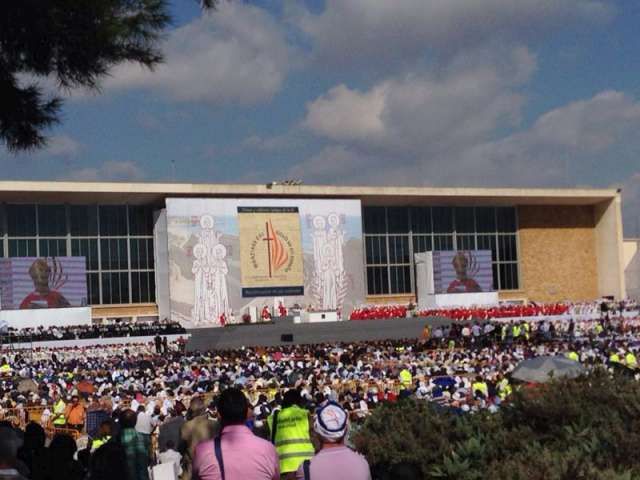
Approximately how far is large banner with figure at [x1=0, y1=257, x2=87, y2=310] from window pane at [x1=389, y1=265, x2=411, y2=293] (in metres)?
18.0

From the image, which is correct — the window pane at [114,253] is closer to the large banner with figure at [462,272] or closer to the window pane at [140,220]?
the window pane at [140,220]

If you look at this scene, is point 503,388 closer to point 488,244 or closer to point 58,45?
point 58,45

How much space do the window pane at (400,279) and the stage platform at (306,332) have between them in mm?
10935

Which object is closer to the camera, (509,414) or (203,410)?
(509,414)

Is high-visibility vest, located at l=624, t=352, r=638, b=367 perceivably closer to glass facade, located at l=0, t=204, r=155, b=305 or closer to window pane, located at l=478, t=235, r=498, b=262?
glass facade, located at l=0, t=204, r=155, b=305

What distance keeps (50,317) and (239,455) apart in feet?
136

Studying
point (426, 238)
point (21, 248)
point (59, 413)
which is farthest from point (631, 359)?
point (426, 238)

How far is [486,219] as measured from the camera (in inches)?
2259

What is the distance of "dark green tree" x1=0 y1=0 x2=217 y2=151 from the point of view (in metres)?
7.29

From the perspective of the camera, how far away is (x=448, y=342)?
106ft

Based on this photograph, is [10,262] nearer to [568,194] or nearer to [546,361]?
[568,194]

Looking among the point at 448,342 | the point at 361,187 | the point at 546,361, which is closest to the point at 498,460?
the point at 546,361

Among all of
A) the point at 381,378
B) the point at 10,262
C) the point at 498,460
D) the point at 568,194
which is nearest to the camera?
the point at 498,460

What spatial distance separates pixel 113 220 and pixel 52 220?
317 cm
